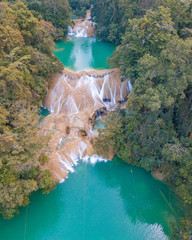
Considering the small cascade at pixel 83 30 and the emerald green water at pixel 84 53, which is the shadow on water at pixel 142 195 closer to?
the emerald green water at pixel 84 53

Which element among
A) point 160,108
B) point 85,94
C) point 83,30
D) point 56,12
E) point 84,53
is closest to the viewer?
point 160,108

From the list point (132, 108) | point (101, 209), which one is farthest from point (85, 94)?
point (101, 209)

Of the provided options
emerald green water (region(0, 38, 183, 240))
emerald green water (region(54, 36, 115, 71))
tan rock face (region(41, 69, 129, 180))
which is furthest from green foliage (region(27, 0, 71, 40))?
emerald green water (region(0, 38, 183, 240))

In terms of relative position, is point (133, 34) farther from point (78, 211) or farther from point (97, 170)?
point (78, 211)

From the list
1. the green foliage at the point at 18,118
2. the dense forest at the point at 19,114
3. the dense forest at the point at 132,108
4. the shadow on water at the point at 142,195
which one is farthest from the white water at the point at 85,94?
the shadow on water at the point at 142,195

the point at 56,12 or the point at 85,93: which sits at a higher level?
the point at 56,12

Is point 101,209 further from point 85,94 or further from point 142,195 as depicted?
point 85,94
